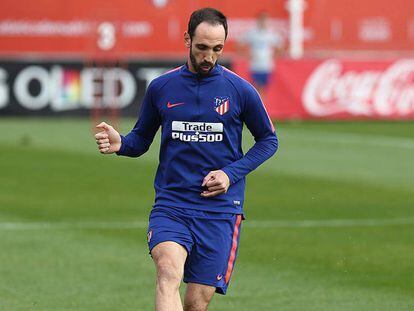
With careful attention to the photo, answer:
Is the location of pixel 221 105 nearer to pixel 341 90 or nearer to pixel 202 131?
pixel 202 131

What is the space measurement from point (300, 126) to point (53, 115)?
557cm

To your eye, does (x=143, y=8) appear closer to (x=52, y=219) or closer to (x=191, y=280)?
(x=52, y=219)

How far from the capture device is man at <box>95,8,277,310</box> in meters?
8.09

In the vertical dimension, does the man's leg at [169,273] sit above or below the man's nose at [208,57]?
below

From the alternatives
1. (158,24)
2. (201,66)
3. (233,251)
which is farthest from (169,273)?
(158,24)

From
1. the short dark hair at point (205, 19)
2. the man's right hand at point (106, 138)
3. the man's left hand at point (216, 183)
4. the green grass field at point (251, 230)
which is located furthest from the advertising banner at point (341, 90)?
the short dark hair at point (205, 19)

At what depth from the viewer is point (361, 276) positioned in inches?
473

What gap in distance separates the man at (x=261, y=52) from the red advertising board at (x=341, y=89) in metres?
0.38

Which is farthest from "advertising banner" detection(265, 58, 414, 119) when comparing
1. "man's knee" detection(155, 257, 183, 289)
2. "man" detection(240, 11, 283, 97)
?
"man's knee" detection(155, 257, 183, 289)

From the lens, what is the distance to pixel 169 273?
7.78 metres

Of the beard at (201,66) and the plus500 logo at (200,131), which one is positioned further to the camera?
the plus500 logo at (200,131)

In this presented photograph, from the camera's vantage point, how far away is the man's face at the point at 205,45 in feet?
25.7

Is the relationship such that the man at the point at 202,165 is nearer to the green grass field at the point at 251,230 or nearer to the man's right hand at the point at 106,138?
the man's right hand at the point at 106,138

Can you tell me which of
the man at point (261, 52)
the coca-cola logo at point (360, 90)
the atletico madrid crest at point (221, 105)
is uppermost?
the atletico madrid crest at point (221, 105)
